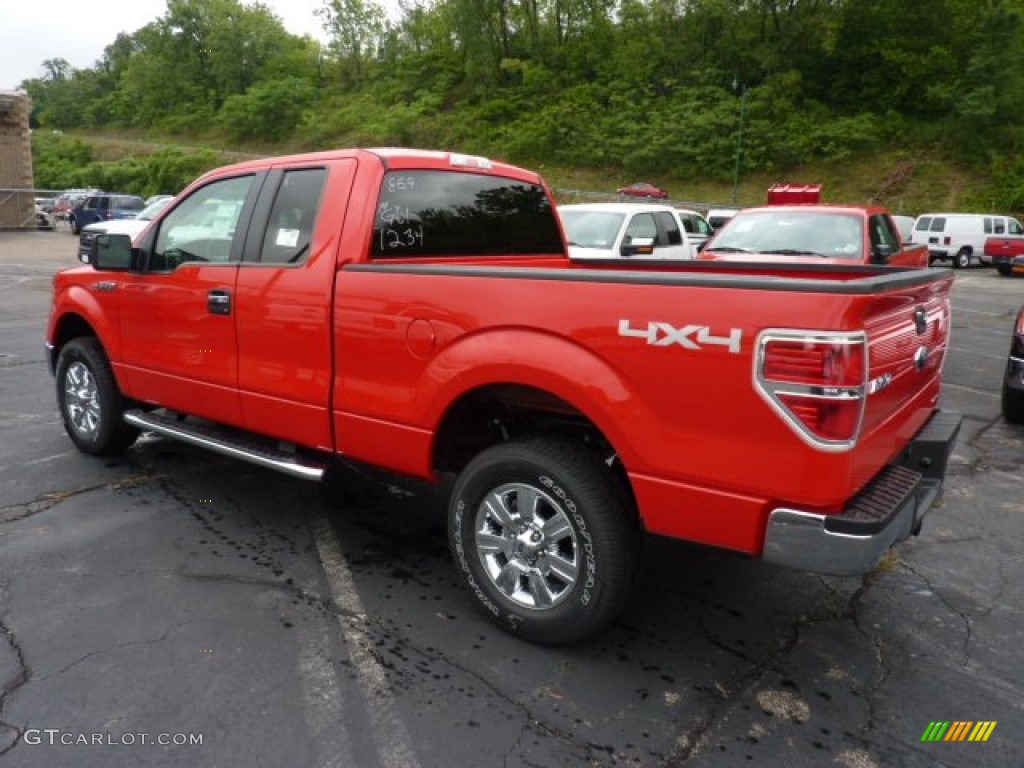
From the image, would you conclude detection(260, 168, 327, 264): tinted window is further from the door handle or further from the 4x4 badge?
the 4x4 badge

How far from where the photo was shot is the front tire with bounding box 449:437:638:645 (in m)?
2.88

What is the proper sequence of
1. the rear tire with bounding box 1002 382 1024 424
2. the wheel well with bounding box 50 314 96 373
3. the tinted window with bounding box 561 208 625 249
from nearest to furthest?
the wheel well with bounding box 50 314 96 373, the rear tire with bounding box 1002 382 1024 424, the tinted window with bounding box 561 208 625 249

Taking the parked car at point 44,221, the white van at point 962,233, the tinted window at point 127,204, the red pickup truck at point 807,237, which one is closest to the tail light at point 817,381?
the red pickup truck at point 807,237

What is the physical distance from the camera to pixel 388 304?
10.9ft

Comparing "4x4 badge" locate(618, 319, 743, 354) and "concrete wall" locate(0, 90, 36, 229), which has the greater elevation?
"concrete wall" locate(0, 90, 36, 229)

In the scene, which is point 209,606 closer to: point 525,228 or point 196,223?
point 196,223

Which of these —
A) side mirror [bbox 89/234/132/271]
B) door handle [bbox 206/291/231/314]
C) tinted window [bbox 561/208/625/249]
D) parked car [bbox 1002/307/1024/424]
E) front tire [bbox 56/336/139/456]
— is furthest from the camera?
tinted window [bbox 561/208/625/249]

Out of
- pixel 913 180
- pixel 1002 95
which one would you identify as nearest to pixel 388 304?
pixel 913 180

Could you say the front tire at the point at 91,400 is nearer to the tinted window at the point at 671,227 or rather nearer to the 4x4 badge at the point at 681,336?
the 4x4 badge at the point at 681,336

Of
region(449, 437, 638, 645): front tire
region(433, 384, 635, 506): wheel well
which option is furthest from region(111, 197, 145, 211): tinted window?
region(449, 437, 638, 645): front tire

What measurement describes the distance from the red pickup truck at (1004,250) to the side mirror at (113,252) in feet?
84.4

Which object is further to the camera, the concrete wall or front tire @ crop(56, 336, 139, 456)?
the concrete wall

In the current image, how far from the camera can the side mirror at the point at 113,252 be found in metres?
4.60

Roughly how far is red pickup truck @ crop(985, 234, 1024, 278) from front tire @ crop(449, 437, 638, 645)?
25.6m
